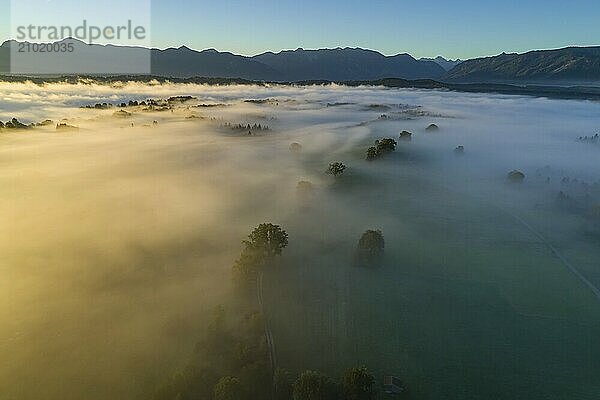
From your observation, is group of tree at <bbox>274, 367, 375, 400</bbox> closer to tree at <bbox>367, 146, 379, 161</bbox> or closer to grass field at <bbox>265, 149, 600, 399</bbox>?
grass field at <bbox>265, 149, 600, 399</bbox>

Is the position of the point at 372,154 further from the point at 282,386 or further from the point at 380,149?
the point at 282,386

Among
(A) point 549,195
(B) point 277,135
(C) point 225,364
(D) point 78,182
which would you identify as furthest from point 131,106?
(C) point 225,364

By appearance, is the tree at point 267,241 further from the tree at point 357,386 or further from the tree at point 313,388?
the tree at point 357,386

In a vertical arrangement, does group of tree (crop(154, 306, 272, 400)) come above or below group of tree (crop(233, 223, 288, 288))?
below

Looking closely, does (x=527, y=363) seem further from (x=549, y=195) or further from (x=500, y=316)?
(x=549, y=195)

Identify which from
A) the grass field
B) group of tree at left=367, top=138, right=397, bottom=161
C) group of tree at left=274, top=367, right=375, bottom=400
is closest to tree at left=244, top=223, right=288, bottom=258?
the grass field

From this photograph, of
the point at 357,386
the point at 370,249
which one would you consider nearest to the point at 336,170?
the point at 370,249
